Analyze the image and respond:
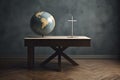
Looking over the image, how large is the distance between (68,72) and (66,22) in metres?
1.71

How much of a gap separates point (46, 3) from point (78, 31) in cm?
102

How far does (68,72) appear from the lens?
13.2 ft

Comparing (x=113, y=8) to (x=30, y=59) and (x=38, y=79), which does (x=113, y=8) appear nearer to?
(x=30, y=59)

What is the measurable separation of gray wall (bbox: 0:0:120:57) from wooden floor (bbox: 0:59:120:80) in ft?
2.50

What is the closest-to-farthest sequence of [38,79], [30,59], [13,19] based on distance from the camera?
[38,79] < [30,59] < [13,19]

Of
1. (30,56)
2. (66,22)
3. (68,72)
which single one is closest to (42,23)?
(30,56)

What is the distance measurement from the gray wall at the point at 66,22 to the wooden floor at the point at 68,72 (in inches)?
30.1

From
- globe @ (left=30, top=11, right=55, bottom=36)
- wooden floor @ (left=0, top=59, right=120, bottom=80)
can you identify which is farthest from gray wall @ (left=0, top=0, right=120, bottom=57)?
globe @ (left=30, top=11, right=55, bottom=36)

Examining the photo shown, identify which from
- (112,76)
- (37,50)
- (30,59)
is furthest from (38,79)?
(37,50)

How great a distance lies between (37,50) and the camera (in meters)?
5.41

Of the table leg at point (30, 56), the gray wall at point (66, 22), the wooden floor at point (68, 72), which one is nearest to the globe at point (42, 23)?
the table leg at point (30, 56)

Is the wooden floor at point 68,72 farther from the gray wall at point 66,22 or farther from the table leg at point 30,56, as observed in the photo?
the gray wall at point 66,22

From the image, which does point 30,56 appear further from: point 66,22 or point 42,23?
point 66,22

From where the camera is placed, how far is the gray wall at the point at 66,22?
5.33 meters
